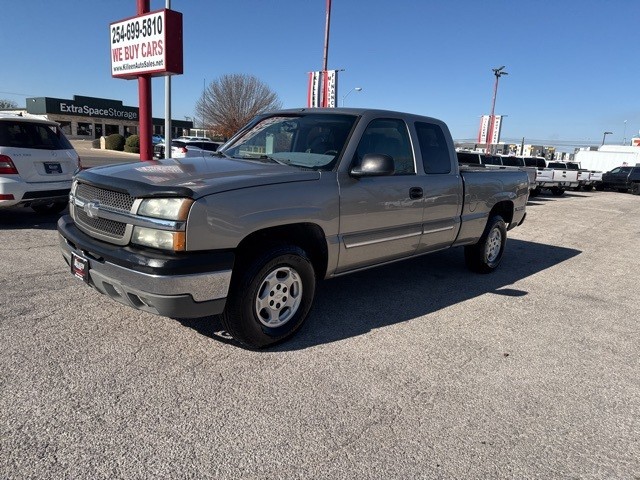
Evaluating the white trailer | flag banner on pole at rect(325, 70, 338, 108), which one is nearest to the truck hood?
flag banner on pole at rect(325, 70, 338, 108)

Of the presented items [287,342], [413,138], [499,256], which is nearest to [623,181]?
[499,256]

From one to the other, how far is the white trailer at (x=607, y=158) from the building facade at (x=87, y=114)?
51.6m

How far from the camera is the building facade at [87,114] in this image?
5491cm

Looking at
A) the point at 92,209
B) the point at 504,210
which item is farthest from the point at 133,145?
the point at 92,209

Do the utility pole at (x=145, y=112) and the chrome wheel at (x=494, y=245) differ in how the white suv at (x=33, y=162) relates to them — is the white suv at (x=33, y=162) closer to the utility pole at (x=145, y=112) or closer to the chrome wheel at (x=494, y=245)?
the utility pole at (x=145, y=112)

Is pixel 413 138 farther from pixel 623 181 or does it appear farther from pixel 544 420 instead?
pixel 623 181

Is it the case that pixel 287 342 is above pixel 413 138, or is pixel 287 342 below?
below

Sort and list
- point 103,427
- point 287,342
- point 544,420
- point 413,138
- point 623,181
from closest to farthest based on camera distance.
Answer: point 103,427 → point 544,420 → point 287,342 → point 413,138 → point 623,181

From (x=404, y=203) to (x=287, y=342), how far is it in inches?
68.7

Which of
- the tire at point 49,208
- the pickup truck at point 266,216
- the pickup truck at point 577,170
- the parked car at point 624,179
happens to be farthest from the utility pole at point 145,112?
the parked car at point 624,179

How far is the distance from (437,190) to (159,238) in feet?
9.79

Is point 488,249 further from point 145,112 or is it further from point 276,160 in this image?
point 145,112

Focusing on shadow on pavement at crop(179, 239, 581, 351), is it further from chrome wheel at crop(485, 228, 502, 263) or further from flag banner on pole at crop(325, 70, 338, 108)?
flag banner on pole at crop(325, 70, 338, 108)

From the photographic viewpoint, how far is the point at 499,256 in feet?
21.8
